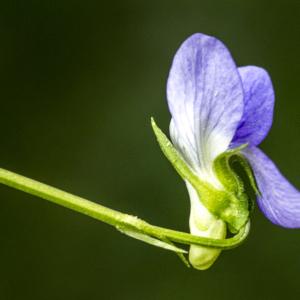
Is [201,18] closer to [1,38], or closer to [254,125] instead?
[1,38]

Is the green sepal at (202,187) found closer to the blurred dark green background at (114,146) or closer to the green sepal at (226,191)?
the green sepal at (226,191)

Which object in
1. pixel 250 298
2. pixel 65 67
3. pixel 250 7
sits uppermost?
pixel 250 7

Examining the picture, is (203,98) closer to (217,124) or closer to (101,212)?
(217,124)

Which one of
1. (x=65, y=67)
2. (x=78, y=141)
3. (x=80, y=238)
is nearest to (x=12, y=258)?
(x=80, y=238)

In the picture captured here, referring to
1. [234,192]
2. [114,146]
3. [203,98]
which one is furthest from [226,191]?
[114,146]

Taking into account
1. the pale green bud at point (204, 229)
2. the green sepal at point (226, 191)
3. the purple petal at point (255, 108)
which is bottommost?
the pale green bud at point (204, 229)

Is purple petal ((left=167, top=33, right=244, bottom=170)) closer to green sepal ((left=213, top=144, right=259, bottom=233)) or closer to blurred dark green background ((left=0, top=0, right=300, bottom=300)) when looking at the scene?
green sepal ((left=213, top=144, right=259, bottom=233))

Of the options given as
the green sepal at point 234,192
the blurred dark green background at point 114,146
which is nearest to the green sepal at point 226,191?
the green sepal at point 234,192
